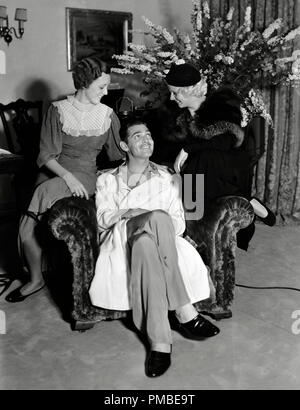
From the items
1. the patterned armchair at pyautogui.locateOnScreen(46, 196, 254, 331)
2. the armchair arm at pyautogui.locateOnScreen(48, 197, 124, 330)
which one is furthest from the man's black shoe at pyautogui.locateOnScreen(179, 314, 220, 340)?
the armchair arm at pyautogui.locateOnScreen(48, 197, 124, 330)

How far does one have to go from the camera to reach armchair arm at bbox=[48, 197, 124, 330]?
2602 millimetres

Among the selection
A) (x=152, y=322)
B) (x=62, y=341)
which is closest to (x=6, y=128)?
(x=62, y=341)

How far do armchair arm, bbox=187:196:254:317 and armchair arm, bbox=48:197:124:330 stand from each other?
62cm

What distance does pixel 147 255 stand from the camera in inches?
94.0

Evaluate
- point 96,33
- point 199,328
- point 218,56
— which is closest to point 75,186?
point 199,328

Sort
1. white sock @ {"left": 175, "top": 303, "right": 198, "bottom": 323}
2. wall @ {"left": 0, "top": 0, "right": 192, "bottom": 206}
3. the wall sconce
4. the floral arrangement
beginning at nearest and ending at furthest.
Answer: white sock @ {"left": 175, "top": 303, "right": 198, "bottom": 323}
the floral arrangement
the wall sconce
wall @ {"left": 0, "top": 0, "right": 192, "bottom": 206}

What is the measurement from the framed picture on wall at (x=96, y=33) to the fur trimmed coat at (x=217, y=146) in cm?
237

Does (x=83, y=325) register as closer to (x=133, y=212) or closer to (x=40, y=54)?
(x=133, y=212)

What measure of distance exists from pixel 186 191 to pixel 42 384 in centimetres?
135

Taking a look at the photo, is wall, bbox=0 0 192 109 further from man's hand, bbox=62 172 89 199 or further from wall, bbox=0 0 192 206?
man's hand, bbox=62 172 89 199

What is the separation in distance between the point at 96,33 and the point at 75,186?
9.79 feet

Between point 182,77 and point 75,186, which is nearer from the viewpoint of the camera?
point 75,186

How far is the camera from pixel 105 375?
229cm

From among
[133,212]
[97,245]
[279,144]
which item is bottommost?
[97,245]
